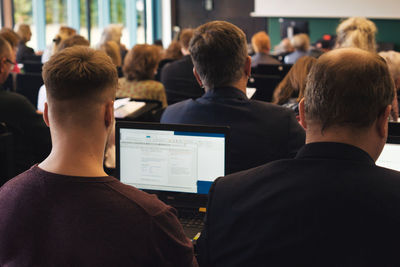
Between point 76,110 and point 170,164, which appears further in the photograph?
point 170,164

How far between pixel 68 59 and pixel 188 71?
3.48 metres

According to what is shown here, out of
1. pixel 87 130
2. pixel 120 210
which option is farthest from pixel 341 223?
pixel 87 130

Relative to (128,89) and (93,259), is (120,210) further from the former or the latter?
(128,89)

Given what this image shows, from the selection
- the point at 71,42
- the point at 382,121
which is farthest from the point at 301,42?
the point at 382,121

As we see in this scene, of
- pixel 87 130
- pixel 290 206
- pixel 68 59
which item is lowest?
pixel 290 206

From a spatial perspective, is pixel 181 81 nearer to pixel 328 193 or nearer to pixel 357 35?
pixel 357 35

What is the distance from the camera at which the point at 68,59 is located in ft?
4.19

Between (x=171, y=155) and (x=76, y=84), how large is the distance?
2.69ft

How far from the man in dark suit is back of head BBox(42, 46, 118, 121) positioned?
35 cm

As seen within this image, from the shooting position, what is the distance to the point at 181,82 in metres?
4.79

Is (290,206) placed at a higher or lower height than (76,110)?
lower

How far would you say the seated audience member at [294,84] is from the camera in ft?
11.5

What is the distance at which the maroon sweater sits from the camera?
1154 mm

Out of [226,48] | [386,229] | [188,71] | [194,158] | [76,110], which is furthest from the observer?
[188,71]
